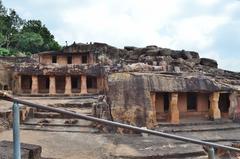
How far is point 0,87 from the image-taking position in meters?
26.8

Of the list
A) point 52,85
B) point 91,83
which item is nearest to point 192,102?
point 91,83

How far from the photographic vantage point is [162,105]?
60.1 feet

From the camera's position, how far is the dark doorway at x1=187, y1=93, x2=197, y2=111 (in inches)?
743

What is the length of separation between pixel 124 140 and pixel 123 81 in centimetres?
361

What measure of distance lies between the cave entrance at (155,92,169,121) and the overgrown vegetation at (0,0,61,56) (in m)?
28.7

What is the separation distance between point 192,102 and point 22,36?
3445 cm

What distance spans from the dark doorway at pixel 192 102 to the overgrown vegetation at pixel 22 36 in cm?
2913

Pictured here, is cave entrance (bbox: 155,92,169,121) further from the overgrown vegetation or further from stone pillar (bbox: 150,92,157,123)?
the overgrown vegetation

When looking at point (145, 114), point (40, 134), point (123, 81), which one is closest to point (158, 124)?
point (145, 114)

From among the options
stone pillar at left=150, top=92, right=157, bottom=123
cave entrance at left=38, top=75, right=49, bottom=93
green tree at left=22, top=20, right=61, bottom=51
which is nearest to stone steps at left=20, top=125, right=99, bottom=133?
stone pillar at left=150, top=92, right=157, bottom=123

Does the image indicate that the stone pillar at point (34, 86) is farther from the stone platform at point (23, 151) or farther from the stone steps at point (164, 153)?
the stone platform at point (23, 151)

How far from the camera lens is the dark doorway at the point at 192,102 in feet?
61.9

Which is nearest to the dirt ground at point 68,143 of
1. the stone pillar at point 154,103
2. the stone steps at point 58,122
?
the stone steps at point 58,122

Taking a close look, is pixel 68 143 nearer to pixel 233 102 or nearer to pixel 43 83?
pixel 233 102
